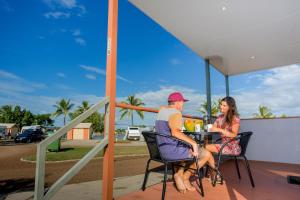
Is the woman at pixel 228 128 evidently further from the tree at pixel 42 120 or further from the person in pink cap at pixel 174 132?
the tree at pixel 42 120

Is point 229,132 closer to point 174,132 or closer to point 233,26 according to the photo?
point 174,132

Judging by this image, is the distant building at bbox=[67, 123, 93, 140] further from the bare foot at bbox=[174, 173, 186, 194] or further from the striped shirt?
the striped shirt

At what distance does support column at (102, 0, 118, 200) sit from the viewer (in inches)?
76.2

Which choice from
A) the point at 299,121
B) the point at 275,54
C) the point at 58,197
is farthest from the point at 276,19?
the point at 58,197

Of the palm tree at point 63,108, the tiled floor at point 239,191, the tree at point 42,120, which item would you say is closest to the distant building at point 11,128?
the tree at point 42,120

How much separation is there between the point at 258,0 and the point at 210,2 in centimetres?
63

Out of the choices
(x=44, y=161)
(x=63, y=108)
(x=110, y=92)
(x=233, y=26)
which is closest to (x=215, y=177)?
(x=110, y=92)

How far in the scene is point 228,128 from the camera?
2.77 metres

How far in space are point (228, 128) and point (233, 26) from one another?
6.36 ft

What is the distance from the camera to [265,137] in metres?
4.78

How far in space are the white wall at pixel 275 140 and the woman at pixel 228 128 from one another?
2398 mm

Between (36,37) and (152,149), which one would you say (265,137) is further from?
(36,37)

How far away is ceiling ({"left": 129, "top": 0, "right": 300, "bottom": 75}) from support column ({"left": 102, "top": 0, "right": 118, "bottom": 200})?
123 cm

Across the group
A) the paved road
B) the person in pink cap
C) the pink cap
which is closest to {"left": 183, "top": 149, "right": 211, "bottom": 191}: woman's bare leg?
the person in pink cap
